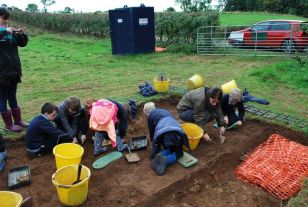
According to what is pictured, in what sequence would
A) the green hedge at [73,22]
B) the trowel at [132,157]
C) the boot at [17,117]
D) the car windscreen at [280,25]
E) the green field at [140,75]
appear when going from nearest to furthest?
the trowel at [132,157]
the boot at [17,117]
the green field at [140,75]
the car windscreen at [280,25]
the green hedge at [73,22]

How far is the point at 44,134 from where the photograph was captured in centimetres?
486

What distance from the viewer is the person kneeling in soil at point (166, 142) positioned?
4309 millimetres

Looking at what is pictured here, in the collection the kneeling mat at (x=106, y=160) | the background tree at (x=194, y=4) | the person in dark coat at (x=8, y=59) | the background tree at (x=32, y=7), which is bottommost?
the kneeling mat at (x=106, y=160)

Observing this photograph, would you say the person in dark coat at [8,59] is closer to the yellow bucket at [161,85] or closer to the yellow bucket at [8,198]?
the yellow bucket at [8,198]

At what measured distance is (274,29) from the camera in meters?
12.9

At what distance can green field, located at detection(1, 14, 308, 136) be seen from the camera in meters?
7.56

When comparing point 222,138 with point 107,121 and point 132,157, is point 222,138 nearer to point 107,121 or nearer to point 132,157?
point 132,157

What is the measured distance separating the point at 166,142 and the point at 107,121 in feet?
3.05

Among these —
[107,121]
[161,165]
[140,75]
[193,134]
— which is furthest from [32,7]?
[161,165]

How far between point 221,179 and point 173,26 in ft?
36.7

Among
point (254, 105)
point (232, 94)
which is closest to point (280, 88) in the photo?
point (254, 105)

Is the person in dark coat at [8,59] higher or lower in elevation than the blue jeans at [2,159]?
higher

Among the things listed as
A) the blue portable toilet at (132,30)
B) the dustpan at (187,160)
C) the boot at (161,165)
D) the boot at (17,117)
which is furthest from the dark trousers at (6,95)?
the blue portable toilet at (132,30)

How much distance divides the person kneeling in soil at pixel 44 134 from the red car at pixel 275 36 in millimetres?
9561
